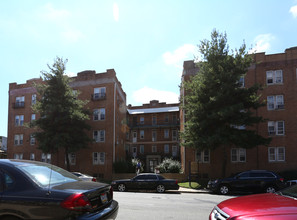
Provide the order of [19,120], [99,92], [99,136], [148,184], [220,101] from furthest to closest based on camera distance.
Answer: [19,120] < [99,92] < [99,136] < [220,101] < [148,184]

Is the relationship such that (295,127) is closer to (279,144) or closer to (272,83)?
(279,144)

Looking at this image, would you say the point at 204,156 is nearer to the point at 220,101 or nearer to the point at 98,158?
the point at 220,101

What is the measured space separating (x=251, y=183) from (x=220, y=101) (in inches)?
267

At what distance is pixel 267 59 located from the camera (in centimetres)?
2494

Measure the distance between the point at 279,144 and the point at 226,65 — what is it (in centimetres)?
1110

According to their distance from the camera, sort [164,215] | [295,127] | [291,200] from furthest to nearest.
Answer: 1. [295,127]
2. [164,215]
3. [291,200]

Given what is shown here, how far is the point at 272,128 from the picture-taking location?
944 inches

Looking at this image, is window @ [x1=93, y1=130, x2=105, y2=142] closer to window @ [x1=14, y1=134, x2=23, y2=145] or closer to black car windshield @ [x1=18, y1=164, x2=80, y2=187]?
window @ [x1=14, y1=134, x2=23, y2=145]

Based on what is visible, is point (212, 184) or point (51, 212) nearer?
point (51, 212)

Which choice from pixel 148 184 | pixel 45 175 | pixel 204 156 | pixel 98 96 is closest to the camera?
pixel 45 175

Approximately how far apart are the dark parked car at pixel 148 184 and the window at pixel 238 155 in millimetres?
11071

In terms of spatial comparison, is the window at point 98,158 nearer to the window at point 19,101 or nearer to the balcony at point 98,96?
the balcony at point 98,96

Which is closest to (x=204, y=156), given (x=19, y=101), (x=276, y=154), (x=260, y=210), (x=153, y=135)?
(x=276, y=154)

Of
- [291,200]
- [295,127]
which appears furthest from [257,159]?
[291,200]
